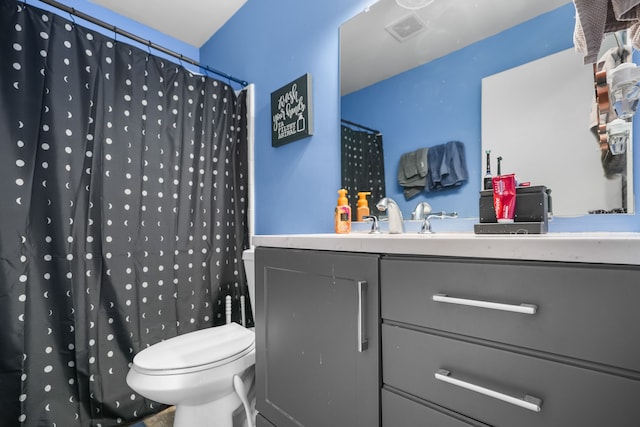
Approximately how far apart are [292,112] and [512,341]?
1.48 meters

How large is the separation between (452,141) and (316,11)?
3.47ft

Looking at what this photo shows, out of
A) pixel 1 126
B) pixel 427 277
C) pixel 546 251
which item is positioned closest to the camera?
pixel 546 251

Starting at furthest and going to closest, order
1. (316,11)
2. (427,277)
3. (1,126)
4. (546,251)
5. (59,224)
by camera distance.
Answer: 1. (316,11)
2. (59,224)
3. (1,126)
4. (427,277)
5. (546,251)

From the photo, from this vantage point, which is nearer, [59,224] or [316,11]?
[59,224]

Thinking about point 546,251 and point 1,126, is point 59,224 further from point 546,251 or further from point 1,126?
point 546,251

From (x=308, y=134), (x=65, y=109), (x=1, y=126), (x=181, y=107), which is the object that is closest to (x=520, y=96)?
(x=308, y=134)

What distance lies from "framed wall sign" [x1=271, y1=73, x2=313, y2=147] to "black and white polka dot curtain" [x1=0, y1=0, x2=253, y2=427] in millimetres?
381

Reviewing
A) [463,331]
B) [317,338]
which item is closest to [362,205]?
[317,338]

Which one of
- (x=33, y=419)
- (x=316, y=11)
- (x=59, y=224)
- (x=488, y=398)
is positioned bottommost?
(x=33, y=419)

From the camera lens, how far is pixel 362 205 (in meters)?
1.46

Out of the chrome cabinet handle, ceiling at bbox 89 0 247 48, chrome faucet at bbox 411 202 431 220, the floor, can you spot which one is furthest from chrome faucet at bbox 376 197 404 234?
ceiling at bbox 89 0 247 48

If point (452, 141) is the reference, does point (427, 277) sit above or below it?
below

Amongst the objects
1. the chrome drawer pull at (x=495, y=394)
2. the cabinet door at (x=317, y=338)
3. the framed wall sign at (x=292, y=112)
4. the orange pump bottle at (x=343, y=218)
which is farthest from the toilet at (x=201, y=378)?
the framed wall sign at (x=292, y=112)

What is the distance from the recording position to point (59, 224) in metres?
1.31
